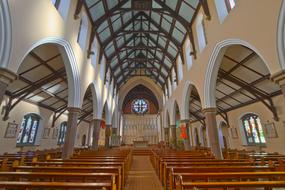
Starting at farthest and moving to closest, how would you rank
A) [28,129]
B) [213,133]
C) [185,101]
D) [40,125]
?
1. [40,125]
2. [185,101]
3. [28,129]
4. [213,133]

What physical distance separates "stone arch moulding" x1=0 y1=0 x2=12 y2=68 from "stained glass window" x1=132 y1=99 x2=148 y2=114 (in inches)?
876

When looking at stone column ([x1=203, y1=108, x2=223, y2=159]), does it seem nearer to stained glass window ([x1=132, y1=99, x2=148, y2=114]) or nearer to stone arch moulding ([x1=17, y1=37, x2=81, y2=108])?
stone arch moulding ([x1=17, y1=37, x2=81, y2=108])

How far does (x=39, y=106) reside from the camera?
11.1 metres

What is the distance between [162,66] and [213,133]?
10824mm

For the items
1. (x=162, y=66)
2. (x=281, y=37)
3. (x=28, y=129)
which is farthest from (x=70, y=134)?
(x=162, y=66)

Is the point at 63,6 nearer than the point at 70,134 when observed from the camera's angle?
Yes

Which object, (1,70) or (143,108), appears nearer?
(1,70)

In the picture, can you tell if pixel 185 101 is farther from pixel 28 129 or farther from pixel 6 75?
pixel 28 129

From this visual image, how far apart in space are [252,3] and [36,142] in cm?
1427

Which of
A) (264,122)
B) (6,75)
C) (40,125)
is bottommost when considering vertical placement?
(264,122)

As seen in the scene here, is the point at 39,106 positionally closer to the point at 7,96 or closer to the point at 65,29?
the point at 7,96

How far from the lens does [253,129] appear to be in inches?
415

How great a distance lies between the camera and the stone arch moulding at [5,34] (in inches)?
131

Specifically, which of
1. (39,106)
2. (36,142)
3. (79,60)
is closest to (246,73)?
(79,60)
